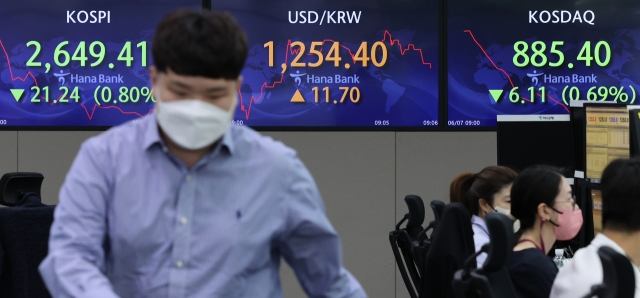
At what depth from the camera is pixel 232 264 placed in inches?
47.3

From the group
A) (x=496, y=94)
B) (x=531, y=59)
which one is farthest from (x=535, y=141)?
(x=531, y=59)

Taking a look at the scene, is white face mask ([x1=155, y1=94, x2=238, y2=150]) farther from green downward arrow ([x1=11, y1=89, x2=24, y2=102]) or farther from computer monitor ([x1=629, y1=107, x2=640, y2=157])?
green downward arrow ([x1=11, y1=89, x2=24, y2=102])

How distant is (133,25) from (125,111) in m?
0.54

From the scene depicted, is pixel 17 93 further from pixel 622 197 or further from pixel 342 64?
pixel 622 197

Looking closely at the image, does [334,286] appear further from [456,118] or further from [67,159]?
[67,159]

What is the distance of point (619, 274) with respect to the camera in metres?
1.48

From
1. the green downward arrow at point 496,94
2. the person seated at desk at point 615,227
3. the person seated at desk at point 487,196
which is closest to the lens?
the person seated at desk at point 615,227

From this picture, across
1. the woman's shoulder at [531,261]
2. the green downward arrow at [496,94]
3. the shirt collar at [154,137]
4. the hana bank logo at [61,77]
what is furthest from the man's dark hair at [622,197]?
the hana bank logo at [61,77]

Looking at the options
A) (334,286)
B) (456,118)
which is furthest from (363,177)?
(334,286)

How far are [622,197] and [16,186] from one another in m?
2.49

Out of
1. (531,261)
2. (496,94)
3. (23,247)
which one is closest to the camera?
(531,261)

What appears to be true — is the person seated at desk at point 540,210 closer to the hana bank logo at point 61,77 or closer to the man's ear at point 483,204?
the man's ear at point 483,204

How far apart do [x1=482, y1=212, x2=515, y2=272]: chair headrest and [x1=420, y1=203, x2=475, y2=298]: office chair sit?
98 centimetres

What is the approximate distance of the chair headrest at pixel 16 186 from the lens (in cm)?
342
